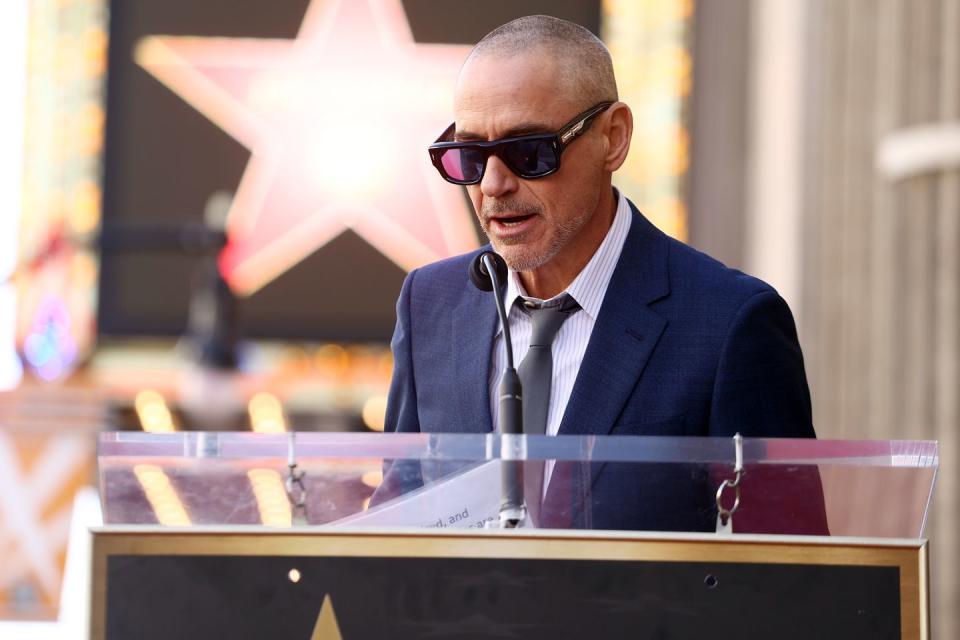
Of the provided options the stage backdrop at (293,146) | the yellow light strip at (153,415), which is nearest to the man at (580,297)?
the yellow light strip at (153,415)

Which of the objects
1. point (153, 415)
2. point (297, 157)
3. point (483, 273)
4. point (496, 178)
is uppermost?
point (297, 157)

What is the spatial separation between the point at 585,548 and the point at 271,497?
331mm

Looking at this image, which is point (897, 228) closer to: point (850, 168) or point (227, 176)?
point (850, 168)

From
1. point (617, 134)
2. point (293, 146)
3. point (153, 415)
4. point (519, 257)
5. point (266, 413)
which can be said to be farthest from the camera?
point (293, 146)

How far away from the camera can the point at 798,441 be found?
155 cm

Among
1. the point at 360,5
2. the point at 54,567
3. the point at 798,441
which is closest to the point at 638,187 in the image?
the point at 360,5

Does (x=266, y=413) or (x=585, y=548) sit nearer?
(x=585, y=548)

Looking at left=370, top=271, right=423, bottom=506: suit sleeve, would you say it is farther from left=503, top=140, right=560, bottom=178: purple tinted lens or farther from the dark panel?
the dark panel

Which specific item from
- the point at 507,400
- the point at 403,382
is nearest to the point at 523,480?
the point at 507,400

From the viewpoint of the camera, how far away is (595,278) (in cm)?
222

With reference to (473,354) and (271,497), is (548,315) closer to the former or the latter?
(473,354)

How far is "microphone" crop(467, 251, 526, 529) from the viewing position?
5.15 feet

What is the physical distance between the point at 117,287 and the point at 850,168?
4.38m

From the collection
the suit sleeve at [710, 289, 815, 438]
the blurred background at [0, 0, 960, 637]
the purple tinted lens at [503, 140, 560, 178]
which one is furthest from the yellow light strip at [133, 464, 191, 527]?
the blurred background at [0, 0, 960, 637]
